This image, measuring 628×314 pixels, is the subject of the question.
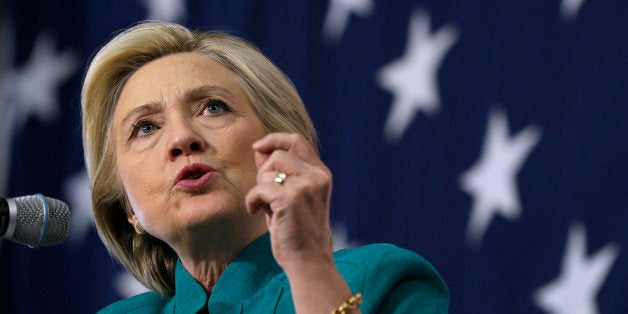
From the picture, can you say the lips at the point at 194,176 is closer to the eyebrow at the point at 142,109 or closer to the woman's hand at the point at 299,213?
the eyebrow at the point at 142,109

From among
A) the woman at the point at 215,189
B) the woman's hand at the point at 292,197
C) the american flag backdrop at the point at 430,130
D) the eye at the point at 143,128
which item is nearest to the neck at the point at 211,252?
the woman at the point at 215,189

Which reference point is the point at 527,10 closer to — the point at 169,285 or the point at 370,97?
the point at 370,97

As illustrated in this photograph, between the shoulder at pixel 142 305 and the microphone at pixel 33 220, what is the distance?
1.44ft

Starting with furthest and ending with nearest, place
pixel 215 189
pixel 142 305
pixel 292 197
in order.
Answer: pixel 142 305 < pixel 215 189 < pixel 292 197

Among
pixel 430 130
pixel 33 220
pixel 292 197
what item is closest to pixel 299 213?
pixel 292 197

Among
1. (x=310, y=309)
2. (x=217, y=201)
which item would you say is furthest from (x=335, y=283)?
(x=217, y=201)

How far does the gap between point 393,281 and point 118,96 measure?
2.46ft

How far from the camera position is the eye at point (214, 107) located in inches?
72.2

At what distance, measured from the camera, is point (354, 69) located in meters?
2.97

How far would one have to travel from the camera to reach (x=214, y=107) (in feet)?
6.06

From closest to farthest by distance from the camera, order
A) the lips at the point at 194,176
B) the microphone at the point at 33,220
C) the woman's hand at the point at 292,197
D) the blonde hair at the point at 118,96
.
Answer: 1. the woman's hand at the point at 292,197
2. the microphone at the point at 33,220
3. the lips at the point at 194,176
4. the blonde hair at the point at 118,96

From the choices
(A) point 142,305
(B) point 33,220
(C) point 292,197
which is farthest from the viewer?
(A) point 142,305

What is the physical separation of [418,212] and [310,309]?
1.61m

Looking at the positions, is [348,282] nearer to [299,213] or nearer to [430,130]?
[299,213]
